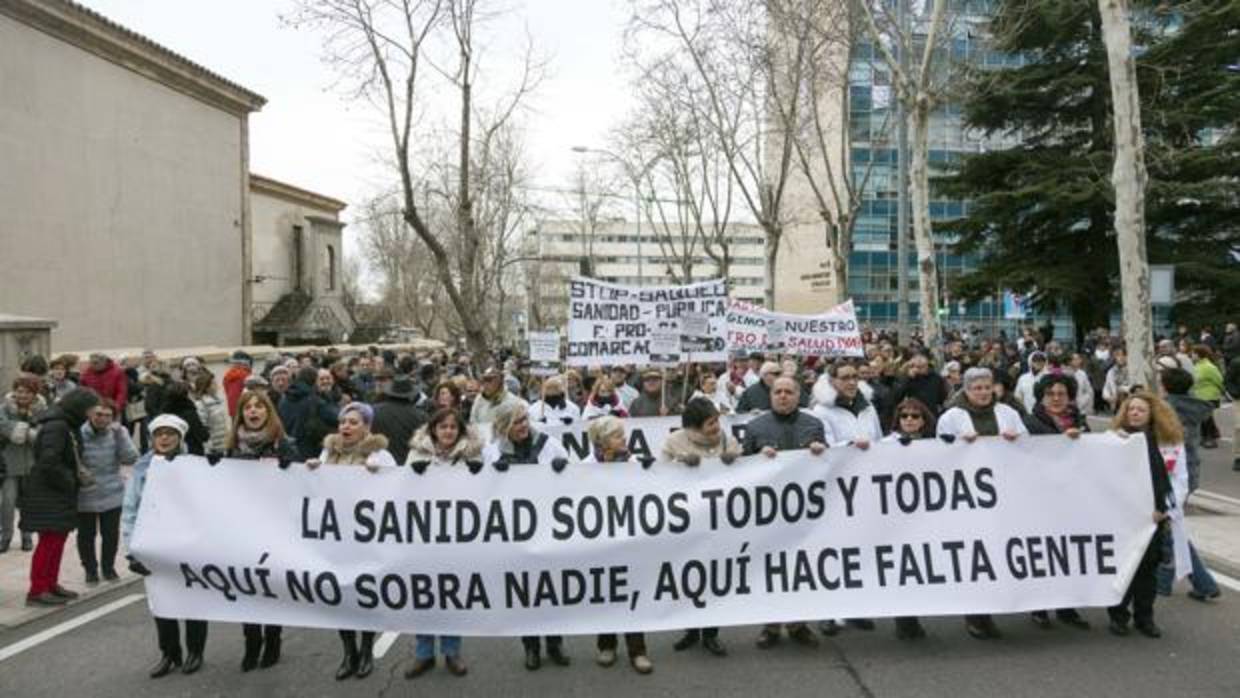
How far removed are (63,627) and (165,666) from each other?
157cm

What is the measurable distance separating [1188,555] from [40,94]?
24434mm

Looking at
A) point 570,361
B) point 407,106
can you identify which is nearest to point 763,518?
point 570,361

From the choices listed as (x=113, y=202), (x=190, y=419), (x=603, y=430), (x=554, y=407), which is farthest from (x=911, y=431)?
(x=113, y=202)

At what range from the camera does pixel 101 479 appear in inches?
295

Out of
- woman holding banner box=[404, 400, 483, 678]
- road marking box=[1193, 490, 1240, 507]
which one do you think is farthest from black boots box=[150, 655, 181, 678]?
road marking box=[1193, 490, 1240, 507]

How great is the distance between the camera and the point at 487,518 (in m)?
5.62

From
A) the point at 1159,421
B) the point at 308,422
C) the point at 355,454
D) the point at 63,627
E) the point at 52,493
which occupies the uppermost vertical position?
the point at 1159,421

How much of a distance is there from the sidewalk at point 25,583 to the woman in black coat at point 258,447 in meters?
2.17

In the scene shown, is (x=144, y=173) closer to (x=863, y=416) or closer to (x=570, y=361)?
(x=570, y=361)

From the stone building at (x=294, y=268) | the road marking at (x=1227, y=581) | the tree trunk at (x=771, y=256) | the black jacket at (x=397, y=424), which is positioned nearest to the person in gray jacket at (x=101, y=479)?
the black jacket at (x=397, y=424)

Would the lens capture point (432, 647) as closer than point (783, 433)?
Yes

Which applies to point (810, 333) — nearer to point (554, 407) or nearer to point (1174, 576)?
point (554, 407)

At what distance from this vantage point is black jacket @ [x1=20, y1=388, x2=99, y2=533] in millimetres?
7133

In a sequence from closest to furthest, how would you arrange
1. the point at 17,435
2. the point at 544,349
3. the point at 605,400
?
the point at 17,435 < the point at 605,400 < the point at 544,349
